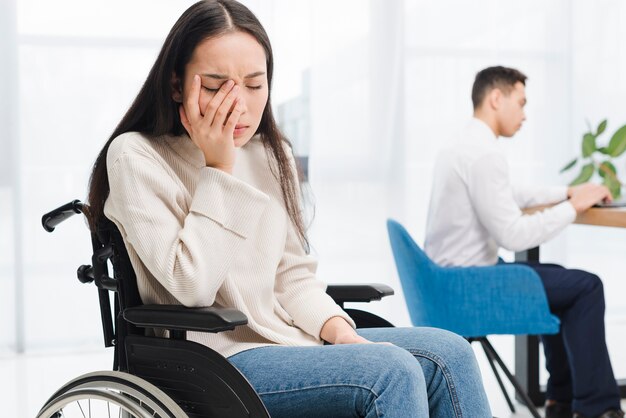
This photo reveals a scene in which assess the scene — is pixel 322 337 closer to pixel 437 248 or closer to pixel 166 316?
pixel 166 316

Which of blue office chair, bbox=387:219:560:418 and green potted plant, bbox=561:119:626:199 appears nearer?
blue office chair, bbox=387:219:560:418

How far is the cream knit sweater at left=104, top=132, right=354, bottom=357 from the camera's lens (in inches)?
49.7

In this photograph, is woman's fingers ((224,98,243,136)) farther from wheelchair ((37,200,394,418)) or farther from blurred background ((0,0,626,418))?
blurred background ((0,0,626,418))

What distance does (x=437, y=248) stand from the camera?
8.77 feet

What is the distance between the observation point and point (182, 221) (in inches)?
53.0

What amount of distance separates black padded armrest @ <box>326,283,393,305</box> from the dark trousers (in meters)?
0.95

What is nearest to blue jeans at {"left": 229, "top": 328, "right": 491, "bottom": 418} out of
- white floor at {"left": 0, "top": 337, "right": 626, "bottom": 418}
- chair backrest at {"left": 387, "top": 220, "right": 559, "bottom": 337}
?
chair backrest at {"left": 387, "top": 220, "right": 559, "bottom": 337}

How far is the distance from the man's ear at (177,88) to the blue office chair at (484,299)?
114 cm

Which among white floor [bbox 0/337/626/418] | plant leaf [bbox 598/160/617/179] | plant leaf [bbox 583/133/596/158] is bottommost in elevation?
white floor [bbox 0/337/626/418]

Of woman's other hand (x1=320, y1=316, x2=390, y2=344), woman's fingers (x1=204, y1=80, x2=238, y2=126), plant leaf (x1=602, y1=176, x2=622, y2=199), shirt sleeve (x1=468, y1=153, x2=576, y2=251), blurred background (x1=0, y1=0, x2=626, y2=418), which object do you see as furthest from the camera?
blurred background (x1=0, y1=0, x2=626, y2=418)

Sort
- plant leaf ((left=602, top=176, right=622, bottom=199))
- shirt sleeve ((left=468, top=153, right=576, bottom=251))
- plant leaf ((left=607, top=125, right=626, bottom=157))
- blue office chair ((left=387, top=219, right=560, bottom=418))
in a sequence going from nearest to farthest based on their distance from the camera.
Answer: blue office chair ((left=387, top=219, right=560, bottom=418)), shirt sleeve ((left=468, top=153, right=576, bottom=251)), plant leaf ((left=602, top=176, right=622, bottom=199)), plant leaf ((left=607, top=125, right=626, bottom=157))

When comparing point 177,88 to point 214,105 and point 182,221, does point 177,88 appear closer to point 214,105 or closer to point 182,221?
point 214,105

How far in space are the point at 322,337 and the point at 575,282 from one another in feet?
3.93

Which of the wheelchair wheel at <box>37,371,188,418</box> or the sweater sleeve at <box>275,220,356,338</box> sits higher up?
the sweater sleeve at <box>275,220,356,338</box>
